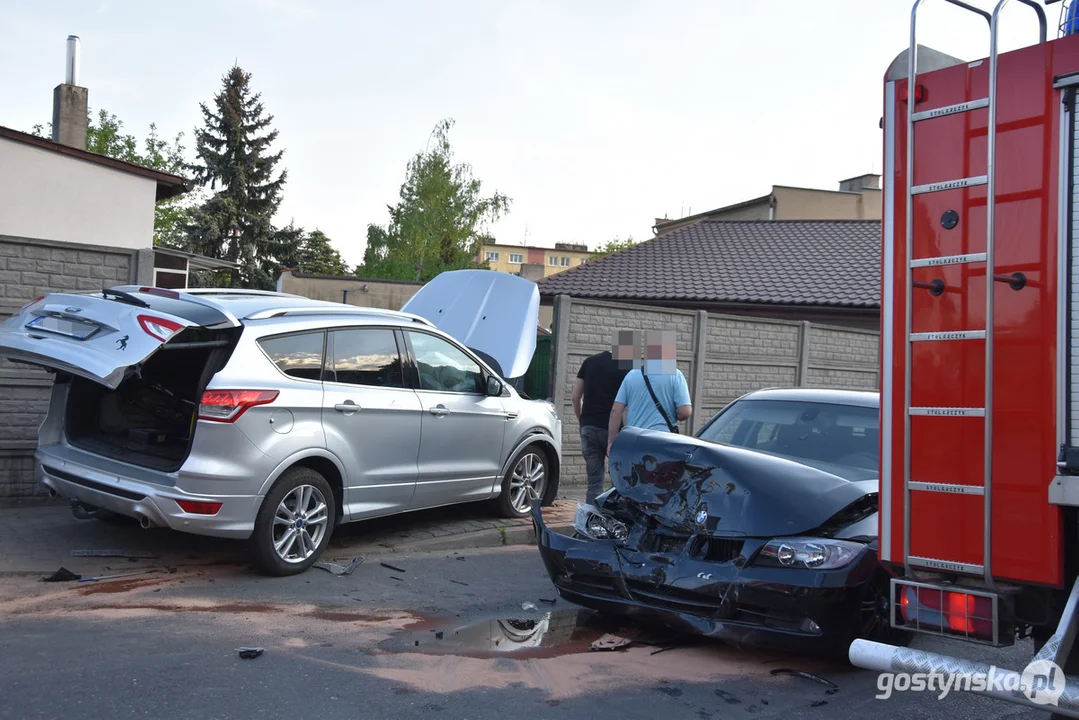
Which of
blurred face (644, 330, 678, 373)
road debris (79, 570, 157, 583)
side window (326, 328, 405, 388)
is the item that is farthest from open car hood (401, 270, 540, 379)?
road debris (79, 570, 157, 583)

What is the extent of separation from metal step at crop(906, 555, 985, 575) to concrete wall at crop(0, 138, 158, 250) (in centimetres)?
1877

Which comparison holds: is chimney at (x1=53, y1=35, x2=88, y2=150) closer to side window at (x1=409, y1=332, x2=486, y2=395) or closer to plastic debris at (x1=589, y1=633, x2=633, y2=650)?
side window at (x1=409, y1=332, x2=486, y2=395)

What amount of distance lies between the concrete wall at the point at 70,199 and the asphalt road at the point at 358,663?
15566 mm

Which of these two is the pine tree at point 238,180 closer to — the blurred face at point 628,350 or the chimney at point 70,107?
the chimney at point 70,107

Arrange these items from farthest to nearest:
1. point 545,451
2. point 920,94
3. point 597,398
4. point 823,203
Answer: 1. point 823,203
2. point 545,451
3. point 597,398
4. point 920,94

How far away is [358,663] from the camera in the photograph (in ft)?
15.4

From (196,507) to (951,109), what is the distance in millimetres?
4787

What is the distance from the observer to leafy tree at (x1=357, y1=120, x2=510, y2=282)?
1937 inches

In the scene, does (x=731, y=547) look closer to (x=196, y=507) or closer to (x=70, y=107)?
(x=196, y=507)

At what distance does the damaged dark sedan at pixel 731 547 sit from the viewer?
4.65 metres

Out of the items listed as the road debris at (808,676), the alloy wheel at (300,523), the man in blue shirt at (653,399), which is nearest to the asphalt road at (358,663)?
the road debris at (808,676)

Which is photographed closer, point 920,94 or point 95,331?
point 920,94

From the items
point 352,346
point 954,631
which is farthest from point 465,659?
point 352,346

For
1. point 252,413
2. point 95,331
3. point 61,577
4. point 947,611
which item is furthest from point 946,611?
point 61,577
